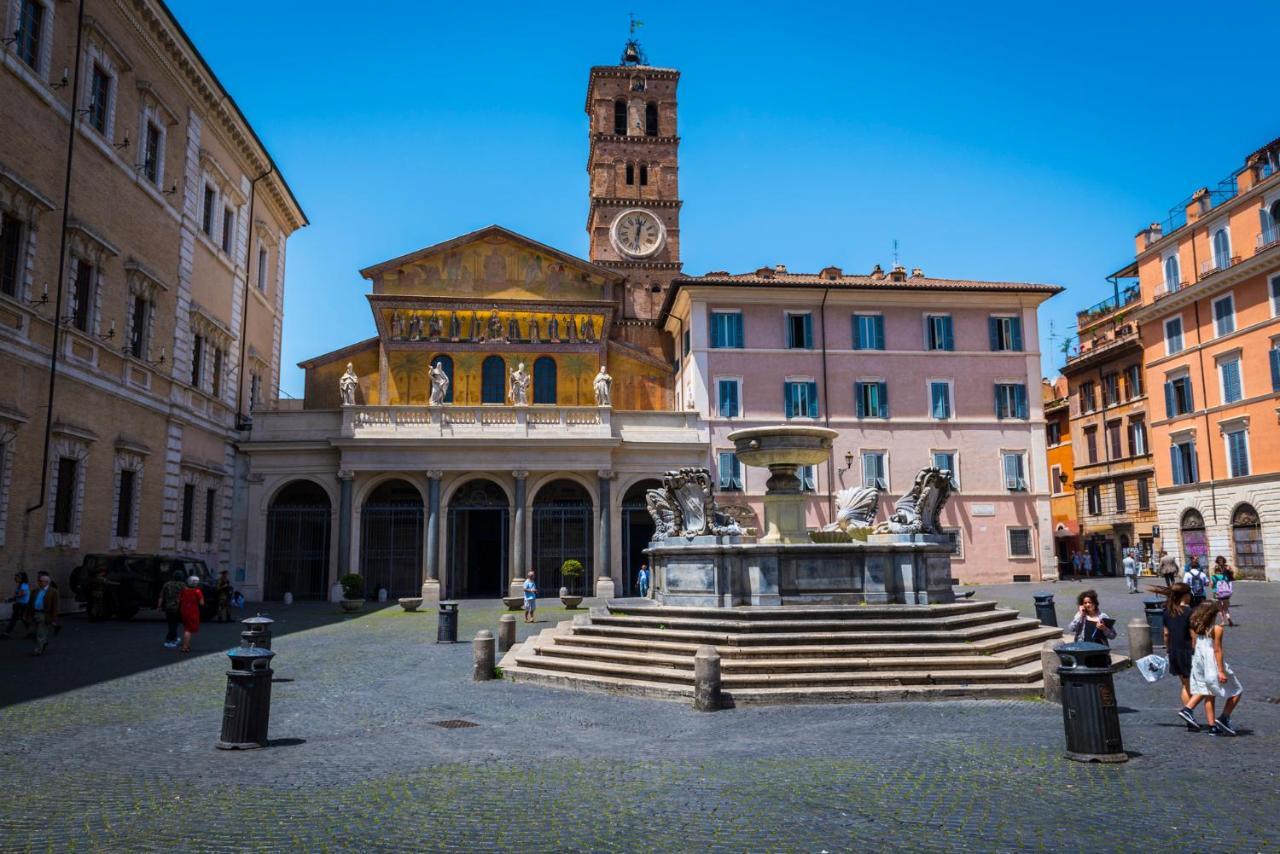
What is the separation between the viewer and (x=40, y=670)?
528 inches

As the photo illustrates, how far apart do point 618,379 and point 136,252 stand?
59.2ft

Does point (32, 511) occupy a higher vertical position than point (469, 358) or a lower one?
lower

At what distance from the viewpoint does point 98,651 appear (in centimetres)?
1580

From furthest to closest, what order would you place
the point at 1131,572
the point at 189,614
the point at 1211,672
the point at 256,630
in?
the point at 1131,572 → the point at 189,614 → the point at 256,630 → the point at 1211,672

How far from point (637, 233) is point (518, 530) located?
24.0 m

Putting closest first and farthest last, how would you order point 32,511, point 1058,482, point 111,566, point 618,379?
point 32,511
point 111,566
point 618,379
point 1058,482

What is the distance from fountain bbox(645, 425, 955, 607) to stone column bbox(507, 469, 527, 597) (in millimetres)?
16296

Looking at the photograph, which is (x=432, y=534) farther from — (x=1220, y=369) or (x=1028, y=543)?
(x=1220, y=369)

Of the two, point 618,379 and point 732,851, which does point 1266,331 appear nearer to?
point 618,379

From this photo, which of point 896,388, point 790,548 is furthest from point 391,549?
point 790,548

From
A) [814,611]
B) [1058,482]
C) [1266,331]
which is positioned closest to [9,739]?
[814,611]

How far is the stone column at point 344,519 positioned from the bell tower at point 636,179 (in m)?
20.9

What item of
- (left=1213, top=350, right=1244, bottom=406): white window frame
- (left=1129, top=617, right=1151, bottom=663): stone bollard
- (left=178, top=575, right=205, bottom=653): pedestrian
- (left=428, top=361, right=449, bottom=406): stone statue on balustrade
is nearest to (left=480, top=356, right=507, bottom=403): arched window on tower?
(left=428, top=361, right=449, bottom=406): stone statue on balustrade

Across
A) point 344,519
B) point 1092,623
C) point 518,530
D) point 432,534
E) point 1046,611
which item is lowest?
point 1046,611
